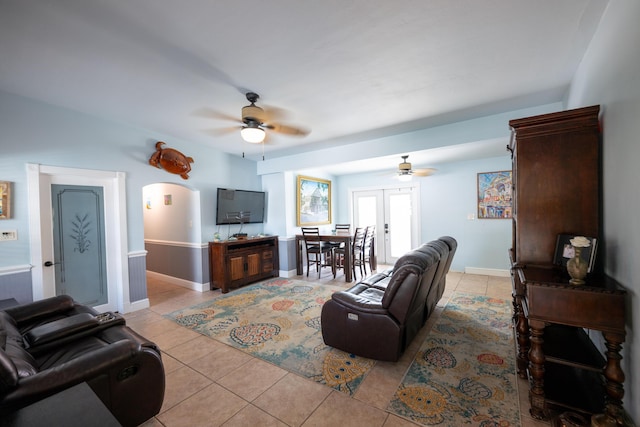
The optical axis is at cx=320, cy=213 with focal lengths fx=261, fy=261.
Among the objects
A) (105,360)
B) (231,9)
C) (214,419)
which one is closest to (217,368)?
(214,419)

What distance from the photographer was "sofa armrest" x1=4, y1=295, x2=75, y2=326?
2.20m

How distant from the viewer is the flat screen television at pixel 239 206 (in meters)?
4.94

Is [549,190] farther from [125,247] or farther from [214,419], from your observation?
[125,247]

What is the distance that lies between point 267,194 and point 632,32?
209 inches

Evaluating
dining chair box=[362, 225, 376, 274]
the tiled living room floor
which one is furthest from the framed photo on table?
dining chair box=[362, 225, 376, 274]

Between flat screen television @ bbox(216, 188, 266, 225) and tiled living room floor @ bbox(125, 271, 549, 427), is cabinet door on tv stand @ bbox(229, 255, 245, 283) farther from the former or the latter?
tiled living room floor @ bbox(125, 271, 549, 427)

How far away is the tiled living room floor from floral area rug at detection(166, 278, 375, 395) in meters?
0.11

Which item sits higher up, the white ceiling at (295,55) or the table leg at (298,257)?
the white ceiling at (295,55)

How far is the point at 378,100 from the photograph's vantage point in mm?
2908

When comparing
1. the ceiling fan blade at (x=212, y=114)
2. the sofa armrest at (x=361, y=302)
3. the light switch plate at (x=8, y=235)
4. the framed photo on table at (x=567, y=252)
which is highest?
the ceiling fan blade at (x=212, y=114)

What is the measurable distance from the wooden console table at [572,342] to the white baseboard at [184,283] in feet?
Answer: 15.0

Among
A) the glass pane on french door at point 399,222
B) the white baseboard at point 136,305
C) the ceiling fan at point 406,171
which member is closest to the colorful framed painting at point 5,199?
the white baseboard at point 136,305

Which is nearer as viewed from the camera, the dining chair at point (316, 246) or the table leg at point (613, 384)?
the table leg at point (613, 384)

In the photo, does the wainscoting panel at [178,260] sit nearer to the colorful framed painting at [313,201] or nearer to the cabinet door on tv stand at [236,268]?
the cabinet door on tv stand at [236,268]
